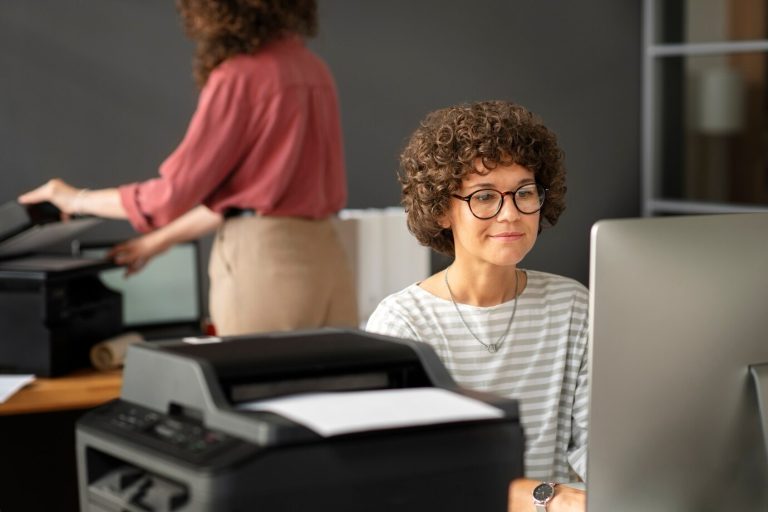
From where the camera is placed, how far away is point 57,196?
278cm

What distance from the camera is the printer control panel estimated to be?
984 millimetres

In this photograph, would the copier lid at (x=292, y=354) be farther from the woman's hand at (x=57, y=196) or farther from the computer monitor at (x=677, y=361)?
the woman's hand at (x=57, y=196)

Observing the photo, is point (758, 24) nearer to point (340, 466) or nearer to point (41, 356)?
point (41, 356)

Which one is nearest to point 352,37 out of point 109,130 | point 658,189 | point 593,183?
point 109,130

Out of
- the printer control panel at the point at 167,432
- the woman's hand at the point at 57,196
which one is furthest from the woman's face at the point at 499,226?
the woman's hand at the point at 57,196

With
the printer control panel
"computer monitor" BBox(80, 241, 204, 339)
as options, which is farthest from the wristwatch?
"computer monitor" BBox(80, 241, 204, 339)

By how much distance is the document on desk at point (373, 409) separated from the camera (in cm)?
99

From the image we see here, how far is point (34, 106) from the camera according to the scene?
354 centimetres

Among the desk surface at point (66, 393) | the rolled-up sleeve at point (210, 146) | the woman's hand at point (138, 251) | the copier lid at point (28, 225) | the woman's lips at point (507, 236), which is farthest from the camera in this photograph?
the woman's hand at point (138, 251)

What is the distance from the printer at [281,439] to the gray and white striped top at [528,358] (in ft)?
1.27

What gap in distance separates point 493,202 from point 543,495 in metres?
0.43

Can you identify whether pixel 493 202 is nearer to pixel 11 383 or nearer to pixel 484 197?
pixel 484 197

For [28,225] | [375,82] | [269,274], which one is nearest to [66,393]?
[28,225]

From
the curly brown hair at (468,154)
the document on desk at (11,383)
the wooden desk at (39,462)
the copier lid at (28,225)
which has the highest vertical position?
the curly brown hair at (468,154)
